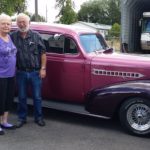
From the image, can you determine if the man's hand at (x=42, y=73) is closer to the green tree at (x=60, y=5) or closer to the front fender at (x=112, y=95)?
the front fender at (x=112, y=95)

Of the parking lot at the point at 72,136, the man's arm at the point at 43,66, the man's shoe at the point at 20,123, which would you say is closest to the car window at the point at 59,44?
the man's arm at the point at 43,66

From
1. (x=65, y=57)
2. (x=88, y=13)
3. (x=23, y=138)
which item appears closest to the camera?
(x=23, y=138)

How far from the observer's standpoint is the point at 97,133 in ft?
23.2

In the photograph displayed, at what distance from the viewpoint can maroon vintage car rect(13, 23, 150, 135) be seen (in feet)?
23.0

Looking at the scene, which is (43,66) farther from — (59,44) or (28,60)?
(59,44)

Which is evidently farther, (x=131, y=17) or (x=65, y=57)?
(x=131, y=17)

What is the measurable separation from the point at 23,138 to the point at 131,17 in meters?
18.3

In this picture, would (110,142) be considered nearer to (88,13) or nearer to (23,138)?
(23,138)

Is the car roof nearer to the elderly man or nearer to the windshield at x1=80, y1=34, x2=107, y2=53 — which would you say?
the windshield at x1=80, y1=34, x2=107, y2=53

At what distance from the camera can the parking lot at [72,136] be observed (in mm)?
6344

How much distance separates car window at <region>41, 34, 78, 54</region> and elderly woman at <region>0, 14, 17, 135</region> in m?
1.16

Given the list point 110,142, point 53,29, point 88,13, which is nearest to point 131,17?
point 53,29

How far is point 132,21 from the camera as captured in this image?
24.6m

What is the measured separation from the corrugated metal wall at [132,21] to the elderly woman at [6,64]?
16417 millimetres
